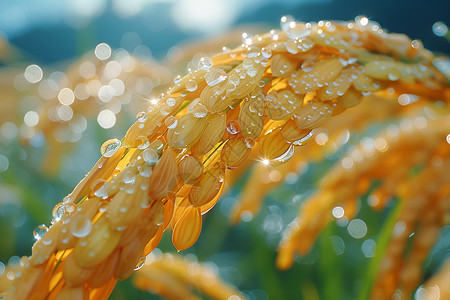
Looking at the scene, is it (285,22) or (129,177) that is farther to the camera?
(285,22)

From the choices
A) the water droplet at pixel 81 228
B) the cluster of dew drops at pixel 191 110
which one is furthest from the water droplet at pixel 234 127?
the water droplet at pixel 81 228

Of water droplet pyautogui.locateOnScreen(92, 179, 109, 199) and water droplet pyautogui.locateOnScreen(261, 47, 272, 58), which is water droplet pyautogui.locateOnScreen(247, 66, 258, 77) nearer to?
water droplet pyautogui.locateOnScreen(261, 47, 272, 58)

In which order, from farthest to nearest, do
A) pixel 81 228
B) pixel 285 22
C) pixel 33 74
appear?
pixel 33 74 → pixel 285 22 → pixel 81 228

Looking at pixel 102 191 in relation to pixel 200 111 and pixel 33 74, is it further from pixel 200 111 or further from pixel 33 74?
pixel 33 74

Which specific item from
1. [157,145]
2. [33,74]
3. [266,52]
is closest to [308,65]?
[266,52]

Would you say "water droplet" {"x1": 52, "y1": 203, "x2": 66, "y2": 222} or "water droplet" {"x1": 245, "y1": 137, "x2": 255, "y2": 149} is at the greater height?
"water droplet" {"x1": 52, "y1": 203, "x2": 66, "y2": 222}

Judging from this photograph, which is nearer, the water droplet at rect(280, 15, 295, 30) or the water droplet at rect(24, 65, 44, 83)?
the water droplet at rect(280, 15, 295, 30)

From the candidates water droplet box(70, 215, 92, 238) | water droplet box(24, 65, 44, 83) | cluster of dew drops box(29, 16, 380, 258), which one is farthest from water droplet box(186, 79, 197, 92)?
water droplet box(24, 65, 44, 83)

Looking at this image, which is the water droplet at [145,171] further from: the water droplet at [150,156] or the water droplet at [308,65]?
the water droplet at [308,65]

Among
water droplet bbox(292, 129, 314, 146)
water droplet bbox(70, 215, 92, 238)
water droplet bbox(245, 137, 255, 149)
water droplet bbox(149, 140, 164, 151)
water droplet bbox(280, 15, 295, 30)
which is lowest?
water droplet bbox(292, 129, 314, 146)
